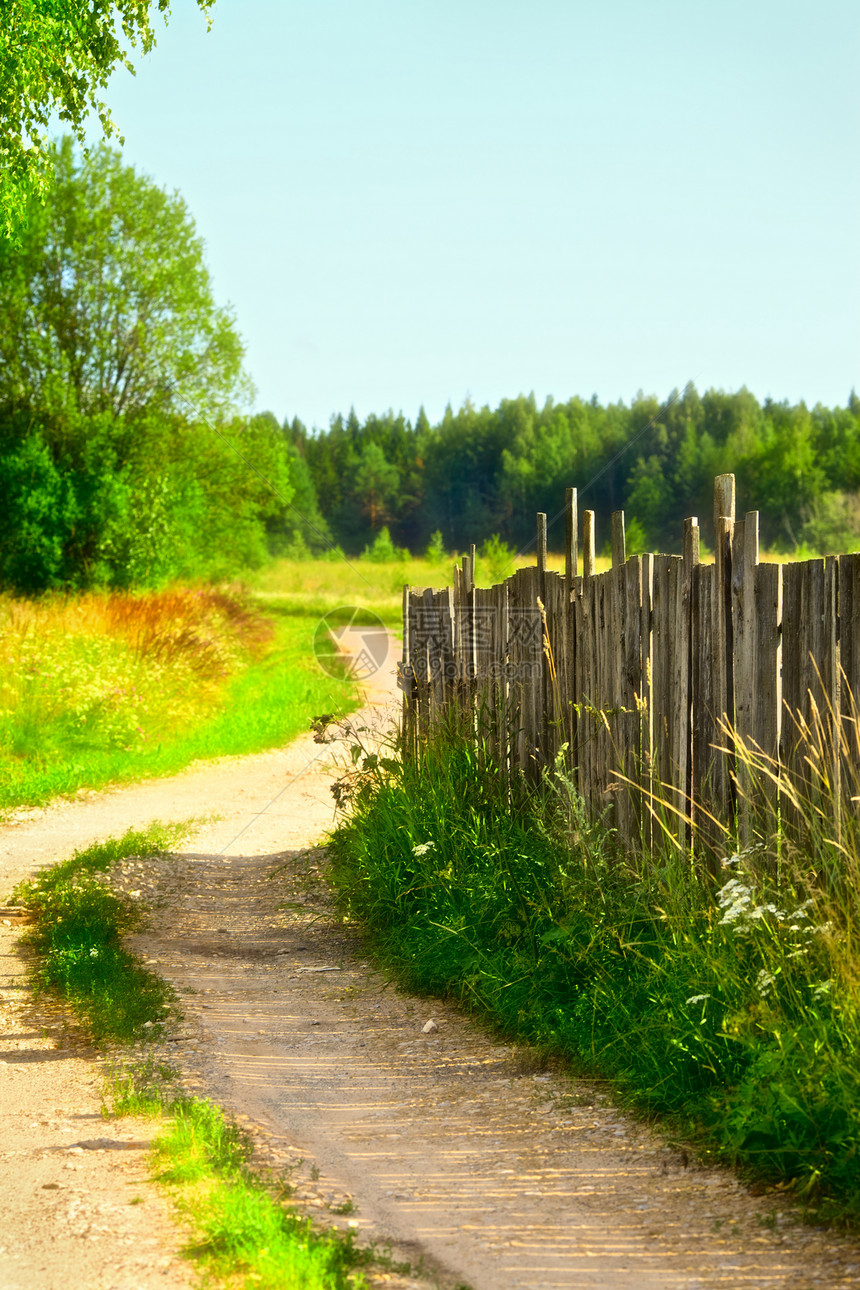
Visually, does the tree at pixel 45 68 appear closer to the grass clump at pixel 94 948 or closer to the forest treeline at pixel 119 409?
the grass clump at pixel 94 948

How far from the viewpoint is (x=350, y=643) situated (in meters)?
28.1

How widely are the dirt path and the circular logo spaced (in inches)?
607

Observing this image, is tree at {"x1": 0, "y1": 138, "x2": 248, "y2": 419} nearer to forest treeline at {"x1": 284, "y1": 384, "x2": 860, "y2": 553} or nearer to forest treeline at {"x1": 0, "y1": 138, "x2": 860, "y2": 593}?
forest treeline at {"x1": 0, "y1": 138, "x2": 860, "y2": 593}

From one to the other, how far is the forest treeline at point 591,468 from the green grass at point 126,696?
1549 inches

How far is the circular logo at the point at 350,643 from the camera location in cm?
2295

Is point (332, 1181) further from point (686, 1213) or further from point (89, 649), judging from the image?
point (89, 649)

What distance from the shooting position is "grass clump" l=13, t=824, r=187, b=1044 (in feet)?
17.5

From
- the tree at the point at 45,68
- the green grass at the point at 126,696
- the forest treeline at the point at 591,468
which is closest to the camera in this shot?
the tree at the point at 45,68

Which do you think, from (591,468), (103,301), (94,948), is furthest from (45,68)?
(591,468)

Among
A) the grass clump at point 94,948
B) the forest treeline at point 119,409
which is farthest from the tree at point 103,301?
the grass clump at point 94,948

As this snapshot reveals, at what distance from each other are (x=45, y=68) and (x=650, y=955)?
926cm

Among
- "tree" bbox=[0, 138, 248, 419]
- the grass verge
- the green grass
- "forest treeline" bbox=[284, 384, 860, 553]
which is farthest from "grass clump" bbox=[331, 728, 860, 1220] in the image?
"forest treeline" bbox=[284, 384, 860, 553]

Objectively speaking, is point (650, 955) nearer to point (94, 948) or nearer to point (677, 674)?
point (677, 674)

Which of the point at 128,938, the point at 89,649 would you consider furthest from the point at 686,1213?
the point at 89,649
